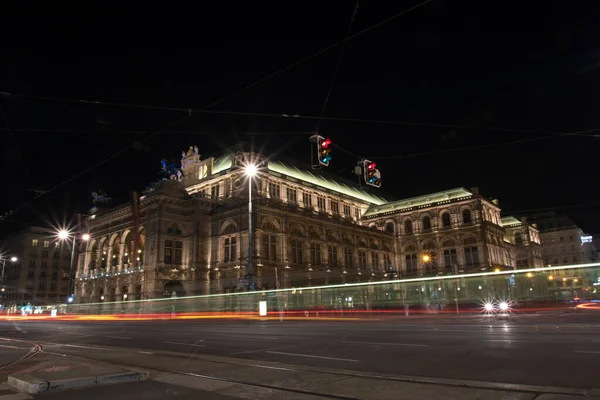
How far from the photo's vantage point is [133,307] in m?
53.3

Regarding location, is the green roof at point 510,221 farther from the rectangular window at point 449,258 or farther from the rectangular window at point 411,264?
the rectangular window at point 411,264

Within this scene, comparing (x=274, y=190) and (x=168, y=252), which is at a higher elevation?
(x=274, y=190)

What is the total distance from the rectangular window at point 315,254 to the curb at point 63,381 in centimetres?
5748

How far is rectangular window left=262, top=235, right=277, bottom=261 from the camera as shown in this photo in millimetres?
58312

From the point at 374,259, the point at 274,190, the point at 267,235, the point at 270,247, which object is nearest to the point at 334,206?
the point at 374,259

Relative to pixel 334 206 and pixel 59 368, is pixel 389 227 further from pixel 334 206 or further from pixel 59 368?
pixel 59 368

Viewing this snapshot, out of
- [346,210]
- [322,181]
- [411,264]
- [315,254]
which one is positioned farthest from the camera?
[346,210]

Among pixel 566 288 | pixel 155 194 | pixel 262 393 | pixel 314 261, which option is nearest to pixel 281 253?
pixel 314 261

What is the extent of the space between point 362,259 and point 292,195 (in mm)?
17624

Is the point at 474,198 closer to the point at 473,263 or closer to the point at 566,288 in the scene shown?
the point at 473,263

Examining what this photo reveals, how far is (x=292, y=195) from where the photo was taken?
73750 millimetres

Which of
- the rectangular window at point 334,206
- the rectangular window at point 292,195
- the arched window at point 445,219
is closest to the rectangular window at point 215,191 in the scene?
the rectangular window at point 292,195

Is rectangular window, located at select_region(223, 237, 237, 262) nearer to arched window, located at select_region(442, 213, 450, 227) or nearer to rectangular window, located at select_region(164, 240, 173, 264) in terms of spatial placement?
rectangular window, located at select_region(164, 240, 173, 264)

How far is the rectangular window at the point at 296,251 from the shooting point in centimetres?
6316
